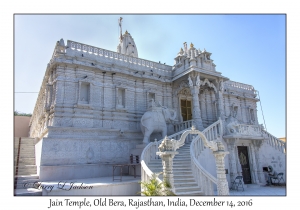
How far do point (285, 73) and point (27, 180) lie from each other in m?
12.5


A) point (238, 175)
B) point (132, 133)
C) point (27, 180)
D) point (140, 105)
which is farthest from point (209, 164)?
point (27, 180)

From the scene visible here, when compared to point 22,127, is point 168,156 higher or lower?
lower

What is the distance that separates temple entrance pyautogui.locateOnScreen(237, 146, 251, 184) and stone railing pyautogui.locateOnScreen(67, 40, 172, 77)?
8253mm

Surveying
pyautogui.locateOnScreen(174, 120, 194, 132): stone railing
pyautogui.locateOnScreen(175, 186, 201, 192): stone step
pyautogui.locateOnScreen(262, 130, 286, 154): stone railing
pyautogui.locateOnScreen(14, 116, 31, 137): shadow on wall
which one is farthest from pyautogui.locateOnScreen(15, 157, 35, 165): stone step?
pyautogui.locateOnScreen(14, 116, 31, 137): shadow on wall

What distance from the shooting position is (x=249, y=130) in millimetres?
15953

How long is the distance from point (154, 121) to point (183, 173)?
5.03 metres

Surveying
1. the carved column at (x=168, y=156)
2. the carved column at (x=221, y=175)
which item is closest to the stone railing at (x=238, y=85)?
the carved column at (x=221, y=175)

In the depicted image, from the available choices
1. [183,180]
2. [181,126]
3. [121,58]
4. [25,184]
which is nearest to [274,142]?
[181,126]

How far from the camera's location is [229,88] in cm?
2470

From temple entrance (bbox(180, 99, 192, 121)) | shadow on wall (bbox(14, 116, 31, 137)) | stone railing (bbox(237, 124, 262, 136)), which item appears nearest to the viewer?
stone railing (bbox(237, 124, 262, 136))

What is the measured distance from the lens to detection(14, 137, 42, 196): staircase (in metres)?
10.1

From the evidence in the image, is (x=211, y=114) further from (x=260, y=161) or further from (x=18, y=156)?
(x=18, y=156)

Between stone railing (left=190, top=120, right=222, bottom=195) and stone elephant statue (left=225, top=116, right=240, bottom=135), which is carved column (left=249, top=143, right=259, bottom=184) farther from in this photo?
stone railing (left=190, top=120, right=222, bottom=195)

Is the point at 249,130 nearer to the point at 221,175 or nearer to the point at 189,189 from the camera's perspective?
the point at 189,189
